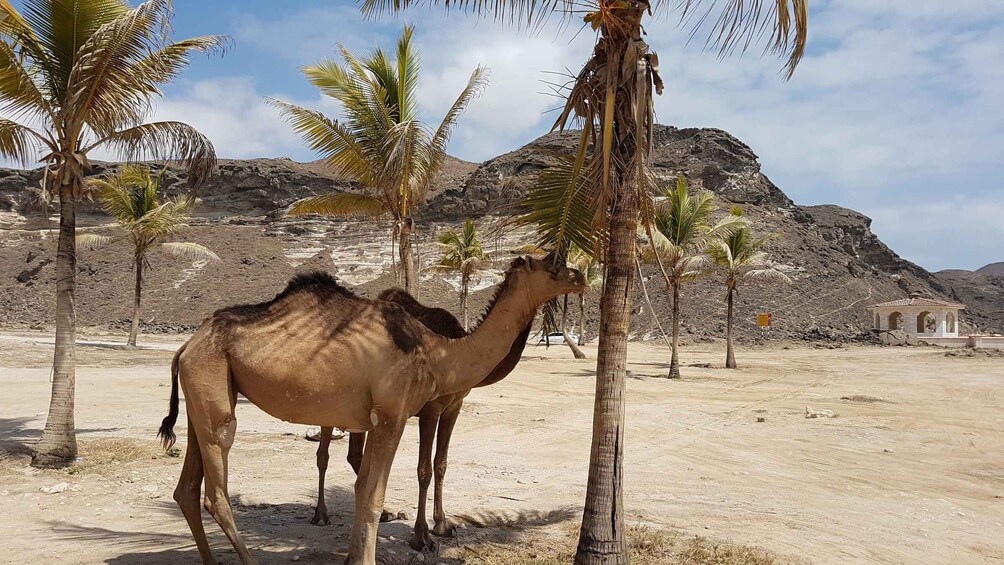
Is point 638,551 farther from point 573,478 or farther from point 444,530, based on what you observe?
point 573,478

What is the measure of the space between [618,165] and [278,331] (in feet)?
10.3

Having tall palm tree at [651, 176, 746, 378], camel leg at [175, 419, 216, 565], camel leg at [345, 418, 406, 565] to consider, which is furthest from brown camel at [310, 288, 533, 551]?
tall palm tree at [651, 176, 746, 378]

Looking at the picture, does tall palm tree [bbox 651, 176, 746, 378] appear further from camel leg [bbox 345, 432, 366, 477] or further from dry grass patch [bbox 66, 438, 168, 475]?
camel leg [bbox 345, 432, 366, 477]

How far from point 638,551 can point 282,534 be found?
3470 mm

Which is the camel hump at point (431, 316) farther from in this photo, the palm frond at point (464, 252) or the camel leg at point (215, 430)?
the palm frond at point (464, 252)

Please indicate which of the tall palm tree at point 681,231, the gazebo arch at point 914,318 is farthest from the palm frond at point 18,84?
the gazebo arch at point 914,318

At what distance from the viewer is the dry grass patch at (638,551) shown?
22.6ft

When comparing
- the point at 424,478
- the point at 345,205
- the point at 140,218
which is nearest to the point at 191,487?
the point at 424,478

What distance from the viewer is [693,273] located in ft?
107

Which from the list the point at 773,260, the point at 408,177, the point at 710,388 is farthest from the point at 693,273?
the point at 773,260

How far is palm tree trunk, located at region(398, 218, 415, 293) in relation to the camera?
53.2ft

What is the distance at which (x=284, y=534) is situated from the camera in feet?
23.7

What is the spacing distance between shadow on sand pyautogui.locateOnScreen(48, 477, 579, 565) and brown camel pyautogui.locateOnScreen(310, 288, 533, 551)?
0.17 m

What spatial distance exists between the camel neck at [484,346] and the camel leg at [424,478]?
0.65m
